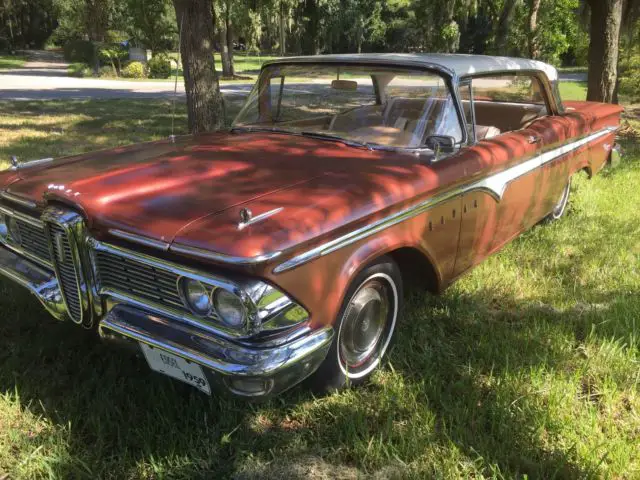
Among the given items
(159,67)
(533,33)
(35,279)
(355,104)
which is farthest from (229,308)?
(159,67)

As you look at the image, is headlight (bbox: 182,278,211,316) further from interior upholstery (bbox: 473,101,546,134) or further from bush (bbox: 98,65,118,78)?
bush (bbox: 98,65,118,78)

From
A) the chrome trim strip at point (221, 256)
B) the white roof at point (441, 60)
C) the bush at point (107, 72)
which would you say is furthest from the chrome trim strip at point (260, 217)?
the bush at point (107, 72)

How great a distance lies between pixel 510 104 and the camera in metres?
4.14

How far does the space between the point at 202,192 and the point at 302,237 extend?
1.93 feet

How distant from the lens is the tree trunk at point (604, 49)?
26.5ft

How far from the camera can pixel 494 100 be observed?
4016 mm

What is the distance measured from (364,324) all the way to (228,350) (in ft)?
2.70

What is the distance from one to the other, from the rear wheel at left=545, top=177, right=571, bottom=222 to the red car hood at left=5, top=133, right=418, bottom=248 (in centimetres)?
257

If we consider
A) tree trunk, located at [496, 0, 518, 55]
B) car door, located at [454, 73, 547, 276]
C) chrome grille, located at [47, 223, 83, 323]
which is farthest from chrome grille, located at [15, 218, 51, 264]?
tree trunk, located at [496, 0, 518, 55]

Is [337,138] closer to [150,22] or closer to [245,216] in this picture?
[245,216]

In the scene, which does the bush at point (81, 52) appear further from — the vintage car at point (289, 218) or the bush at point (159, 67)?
the vintage car at point (289, 218)

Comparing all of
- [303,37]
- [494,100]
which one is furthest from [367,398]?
[303,37]

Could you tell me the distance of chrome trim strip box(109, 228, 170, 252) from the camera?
76.6 inches

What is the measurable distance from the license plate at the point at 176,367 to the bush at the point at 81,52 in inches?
1103
